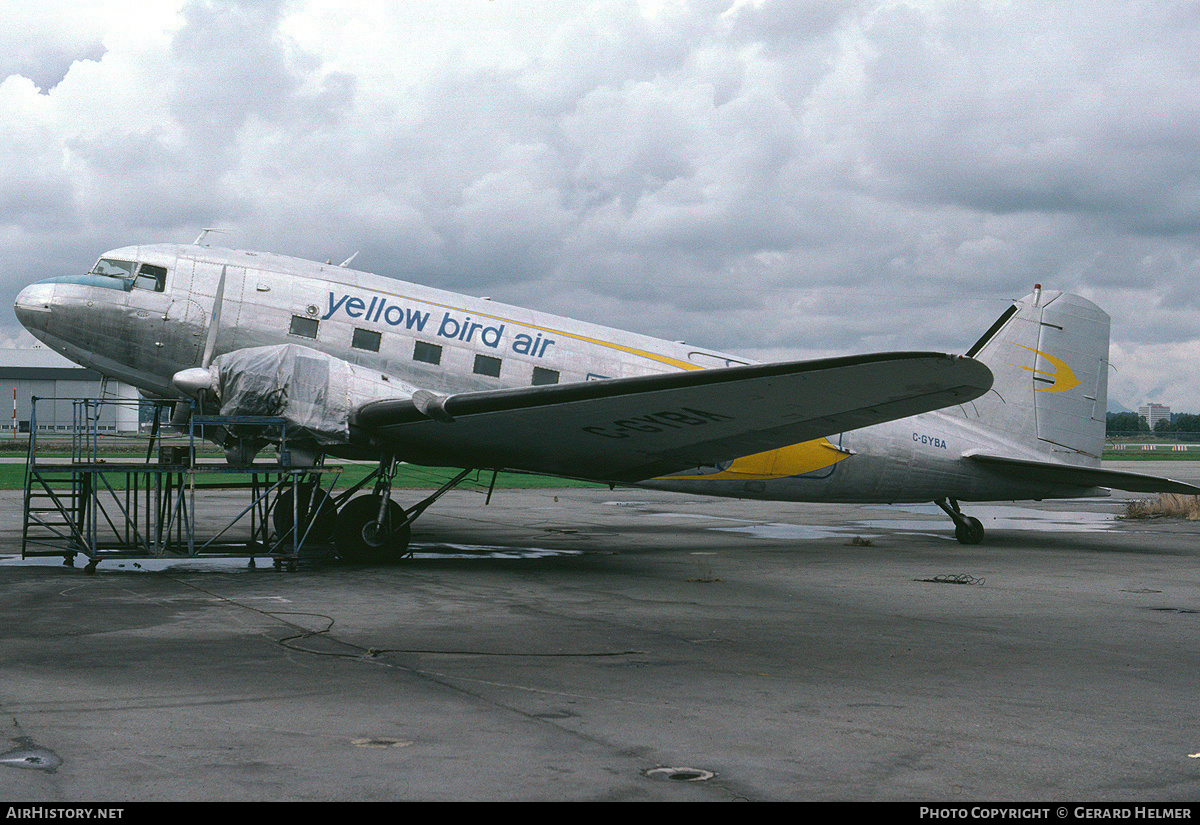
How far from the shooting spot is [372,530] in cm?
1335

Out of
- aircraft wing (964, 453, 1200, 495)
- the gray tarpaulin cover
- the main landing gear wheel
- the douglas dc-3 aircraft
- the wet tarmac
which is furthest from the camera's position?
aircraft wing (964, 453, 1200, 495)

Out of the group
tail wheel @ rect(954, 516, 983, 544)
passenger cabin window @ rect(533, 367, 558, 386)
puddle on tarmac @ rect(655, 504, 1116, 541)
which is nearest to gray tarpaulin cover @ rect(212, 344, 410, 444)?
passenger cabin window @ rect(533, 367, 558, 386)

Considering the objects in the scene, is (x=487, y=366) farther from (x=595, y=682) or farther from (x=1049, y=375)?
(x=1049, y=375)

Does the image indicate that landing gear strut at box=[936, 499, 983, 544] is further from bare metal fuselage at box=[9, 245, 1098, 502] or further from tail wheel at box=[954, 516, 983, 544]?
bare metal fuselage at box=[9, 245, 1098, 502]

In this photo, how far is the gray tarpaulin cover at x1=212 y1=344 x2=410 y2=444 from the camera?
42.4 feet

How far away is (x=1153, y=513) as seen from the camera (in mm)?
25109

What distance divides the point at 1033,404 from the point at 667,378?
32.7 feet

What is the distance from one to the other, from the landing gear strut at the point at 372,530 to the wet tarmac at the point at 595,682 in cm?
61

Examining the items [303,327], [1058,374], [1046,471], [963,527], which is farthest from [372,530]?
[1058,374]

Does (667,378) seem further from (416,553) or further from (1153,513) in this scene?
(1153,513)

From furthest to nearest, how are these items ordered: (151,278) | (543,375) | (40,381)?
(40,381) → (543,375) → (151,278)

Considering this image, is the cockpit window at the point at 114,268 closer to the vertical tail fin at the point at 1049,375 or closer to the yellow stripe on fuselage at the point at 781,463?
the yellow stripe on fuselage at the point at 781,463

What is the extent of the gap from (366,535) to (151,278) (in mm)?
4838

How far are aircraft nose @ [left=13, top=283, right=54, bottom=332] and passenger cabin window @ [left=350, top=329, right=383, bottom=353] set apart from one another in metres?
4.19
